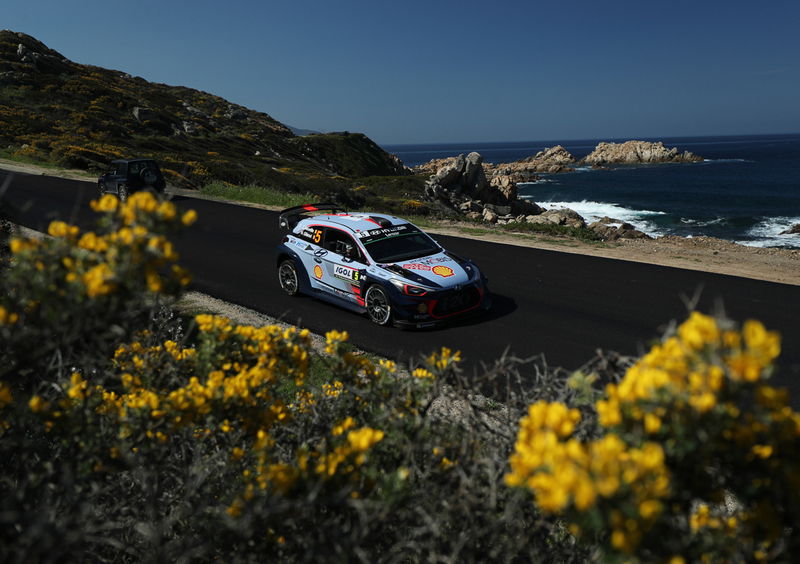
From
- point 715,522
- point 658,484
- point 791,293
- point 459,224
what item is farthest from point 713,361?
point 459,224

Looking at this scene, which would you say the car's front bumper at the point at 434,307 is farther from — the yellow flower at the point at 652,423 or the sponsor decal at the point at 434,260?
the yellow flower at the point at 652,423

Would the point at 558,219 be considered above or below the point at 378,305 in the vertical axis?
above

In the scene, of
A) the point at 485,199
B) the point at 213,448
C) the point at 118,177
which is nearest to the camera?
the point at 213,448

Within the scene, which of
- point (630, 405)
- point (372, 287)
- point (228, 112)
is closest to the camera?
point (630, 405)

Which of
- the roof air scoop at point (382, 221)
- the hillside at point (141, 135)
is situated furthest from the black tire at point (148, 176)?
the roof air scoop at point (382, 221)

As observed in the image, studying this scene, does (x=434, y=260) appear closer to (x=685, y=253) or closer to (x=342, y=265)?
(x=342, y=265)

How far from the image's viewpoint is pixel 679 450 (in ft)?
6.15

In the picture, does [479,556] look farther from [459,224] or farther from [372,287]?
[459,224]

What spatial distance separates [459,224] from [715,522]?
59.3 ft

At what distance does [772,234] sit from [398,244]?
33404 millimetres

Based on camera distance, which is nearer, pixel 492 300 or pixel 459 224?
pixel 492 300

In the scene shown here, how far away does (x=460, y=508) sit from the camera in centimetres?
280

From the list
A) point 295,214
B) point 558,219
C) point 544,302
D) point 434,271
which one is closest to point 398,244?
point 434,271

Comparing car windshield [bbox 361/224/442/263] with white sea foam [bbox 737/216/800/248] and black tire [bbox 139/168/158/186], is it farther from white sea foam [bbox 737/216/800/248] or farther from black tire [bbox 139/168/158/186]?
white sea foam [bbox 737/216/800/248]
